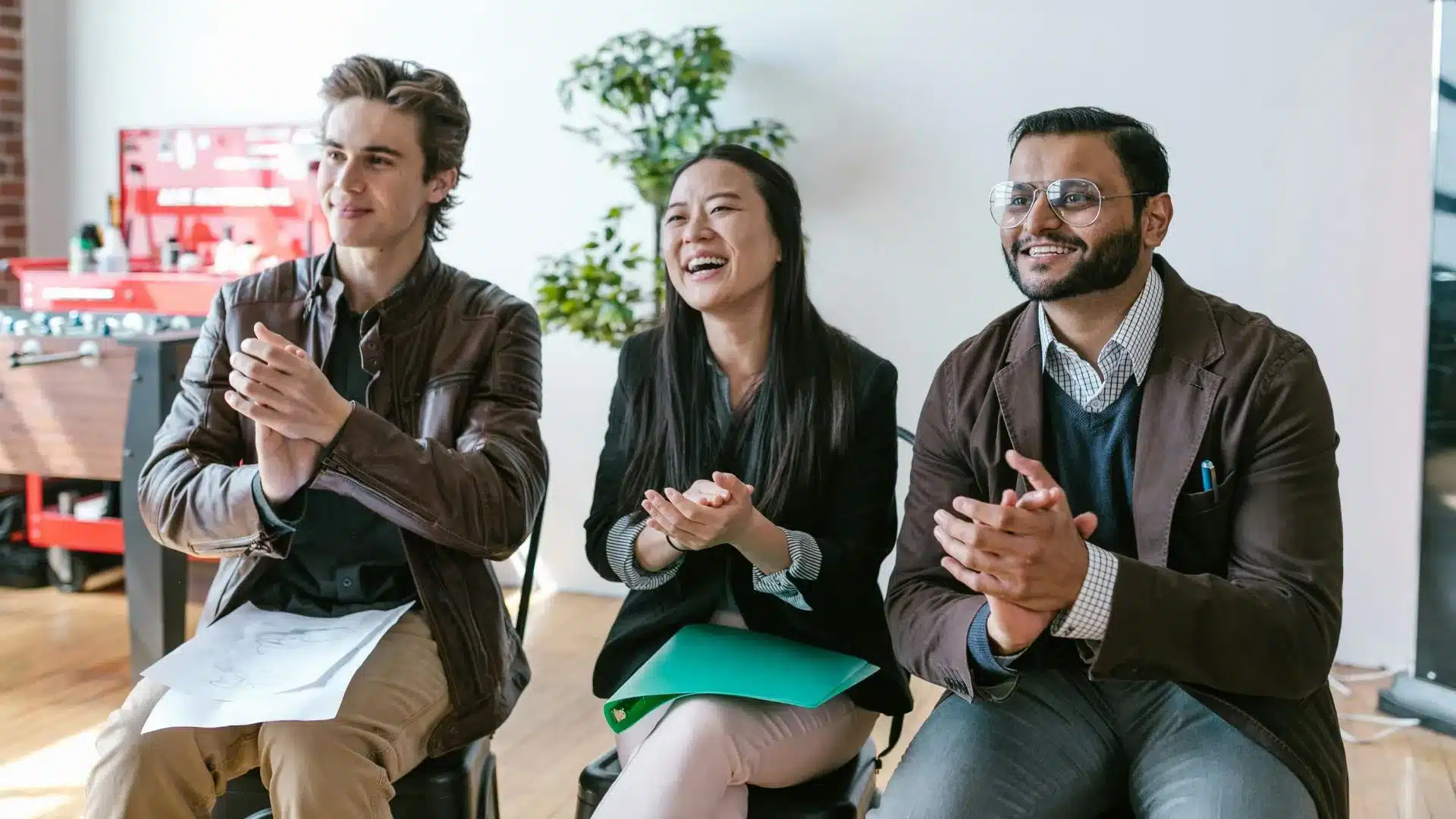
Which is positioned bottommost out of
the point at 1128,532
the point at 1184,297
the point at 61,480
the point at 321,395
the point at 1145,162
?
the point at 61,480

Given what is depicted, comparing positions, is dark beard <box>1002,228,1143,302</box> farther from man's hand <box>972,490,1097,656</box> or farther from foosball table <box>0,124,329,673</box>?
foosball table <box>0,124,329,673</box>

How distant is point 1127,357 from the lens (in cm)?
153

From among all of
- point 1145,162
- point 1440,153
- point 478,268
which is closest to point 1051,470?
point 1145,162

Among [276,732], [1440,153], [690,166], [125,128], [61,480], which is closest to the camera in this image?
[276,732]

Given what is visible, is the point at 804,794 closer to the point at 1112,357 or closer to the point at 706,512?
the point at 706,512

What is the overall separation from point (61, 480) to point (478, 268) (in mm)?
1501

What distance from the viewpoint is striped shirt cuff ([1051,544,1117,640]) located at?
130cm

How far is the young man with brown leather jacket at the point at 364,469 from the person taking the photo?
4.89ft

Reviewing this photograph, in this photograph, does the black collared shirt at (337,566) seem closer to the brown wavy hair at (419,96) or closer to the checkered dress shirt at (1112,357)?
the brown wavy hair at (419,96)

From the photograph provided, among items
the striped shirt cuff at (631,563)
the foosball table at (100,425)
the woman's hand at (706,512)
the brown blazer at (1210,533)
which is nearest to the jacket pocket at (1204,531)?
the brown blazer at (1210,533)

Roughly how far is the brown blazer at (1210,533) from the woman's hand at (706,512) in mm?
224

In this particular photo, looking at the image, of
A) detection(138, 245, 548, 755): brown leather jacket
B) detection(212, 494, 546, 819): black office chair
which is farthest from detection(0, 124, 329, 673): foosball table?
detection(212, 494, 546, 819): black office chair

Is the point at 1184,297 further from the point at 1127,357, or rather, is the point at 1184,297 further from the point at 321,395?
the point at 321,395

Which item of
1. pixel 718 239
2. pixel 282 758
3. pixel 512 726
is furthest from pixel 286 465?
pixel 512 726
